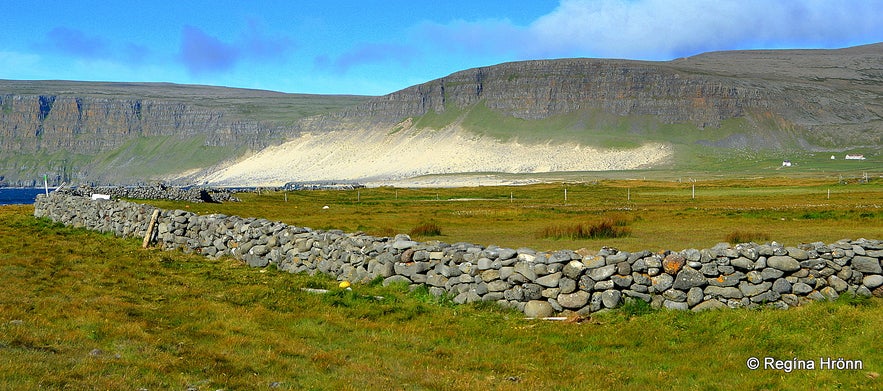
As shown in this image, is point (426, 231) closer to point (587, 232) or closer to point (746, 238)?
point (587, 232)

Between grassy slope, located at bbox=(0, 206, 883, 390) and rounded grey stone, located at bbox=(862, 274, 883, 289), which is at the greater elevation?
rounded grey stone, located at bbox=(862, 274, 883, 289)

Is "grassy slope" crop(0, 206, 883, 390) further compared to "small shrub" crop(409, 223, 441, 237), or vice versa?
"small shrub" crop(409, 223, 441, 237)

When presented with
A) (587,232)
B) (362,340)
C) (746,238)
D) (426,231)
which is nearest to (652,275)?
(362,340)

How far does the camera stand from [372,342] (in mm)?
12453

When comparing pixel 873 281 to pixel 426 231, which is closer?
pixel 873 281

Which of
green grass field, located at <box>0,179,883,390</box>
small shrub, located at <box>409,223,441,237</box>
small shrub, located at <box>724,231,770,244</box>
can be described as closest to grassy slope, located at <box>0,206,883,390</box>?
green grass field, located at <box>0,179,883,390</box>

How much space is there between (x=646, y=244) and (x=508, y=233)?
8.38m

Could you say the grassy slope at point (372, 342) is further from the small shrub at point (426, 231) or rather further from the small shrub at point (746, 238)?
the small shrub at point (426, 231)

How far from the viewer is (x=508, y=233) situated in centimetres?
3241

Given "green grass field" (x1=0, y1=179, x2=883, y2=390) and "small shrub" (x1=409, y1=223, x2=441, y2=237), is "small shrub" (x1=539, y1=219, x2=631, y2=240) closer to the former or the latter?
"small shrub" (x1=409, y1=223, x2=441, y2=237)

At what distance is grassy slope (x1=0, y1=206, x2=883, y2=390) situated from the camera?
997 centimetres

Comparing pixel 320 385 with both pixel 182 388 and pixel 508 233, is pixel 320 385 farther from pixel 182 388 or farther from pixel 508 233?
pixel 508 233

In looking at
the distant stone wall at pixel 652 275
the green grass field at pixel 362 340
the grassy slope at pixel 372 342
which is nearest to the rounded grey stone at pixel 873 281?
the distant stone wall at pixel 652 275

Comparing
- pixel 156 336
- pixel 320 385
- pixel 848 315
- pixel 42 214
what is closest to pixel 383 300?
pixel 156 336
